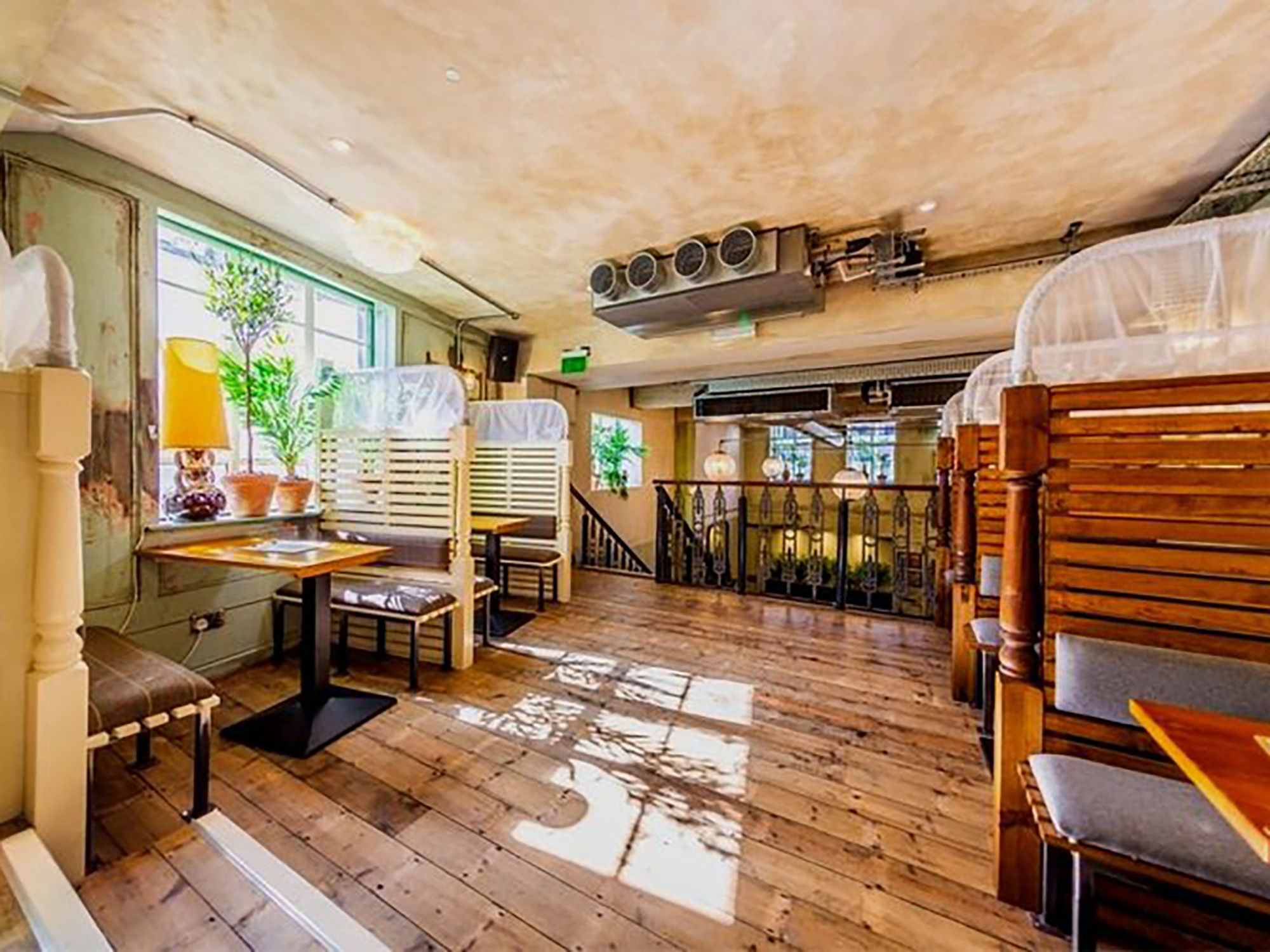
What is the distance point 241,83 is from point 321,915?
9.70ft

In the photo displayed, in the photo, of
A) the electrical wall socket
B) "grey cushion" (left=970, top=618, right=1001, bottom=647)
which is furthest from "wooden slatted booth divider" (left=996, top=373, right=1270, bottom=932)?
the electrical wall socket

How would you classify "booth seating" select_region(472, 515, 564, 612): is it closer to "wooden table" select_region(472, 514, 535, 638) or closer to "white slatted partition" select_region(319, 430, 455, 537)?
"wooden table" select_region(472, 514, 535, 638)

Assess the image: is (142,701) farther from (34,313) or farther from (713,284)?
(713,284)

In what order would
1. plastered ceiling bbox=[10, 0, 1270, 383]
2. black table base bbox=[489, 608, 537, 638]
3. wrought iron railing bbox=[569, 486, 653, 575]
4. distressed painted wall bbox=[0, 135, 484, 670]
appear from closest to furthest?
plastered ceiling bbox=[10, 0, 1270, 383], distressed painted wall bbox=[0, 135, 484, 670], black table base bbox=[489, 608, 537, 638], wrought iron railing bbox=[569, 486, 653, 575]

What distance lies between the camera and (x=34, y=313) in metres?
1.49

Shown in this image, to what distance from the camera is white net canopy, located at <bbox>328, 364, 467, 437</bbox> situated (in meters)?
3.09

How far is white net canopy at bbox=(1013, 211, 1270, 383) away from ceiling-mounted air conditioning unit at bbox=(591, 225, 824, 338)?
5.83 ft

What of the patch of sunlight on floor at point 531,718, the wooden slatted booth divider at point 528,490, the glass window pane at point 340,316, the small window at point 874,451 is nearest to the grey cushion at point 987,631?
the patch of sunlight on floor at point 531,718

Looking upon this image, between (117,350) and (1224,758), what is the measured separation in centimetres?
427

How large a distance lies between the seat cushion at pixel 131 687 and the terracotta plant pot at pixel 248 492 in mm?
1188

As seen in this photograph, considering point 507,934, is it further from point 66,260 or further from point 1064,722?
point 66,260

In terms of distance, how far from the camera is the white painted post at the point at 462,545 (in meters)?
3.11

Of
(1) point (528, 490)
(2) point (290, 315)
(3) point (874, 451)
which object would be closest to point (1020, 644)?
(1) point (528, 490)

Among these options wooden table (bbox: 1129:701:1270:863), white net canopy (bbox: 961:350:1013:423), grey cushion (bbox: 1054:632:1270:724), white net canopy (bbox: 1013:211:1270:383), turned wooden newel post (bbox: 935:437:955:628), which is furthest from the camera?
turned wooden newel post (bbox: 935:437:955:628)
